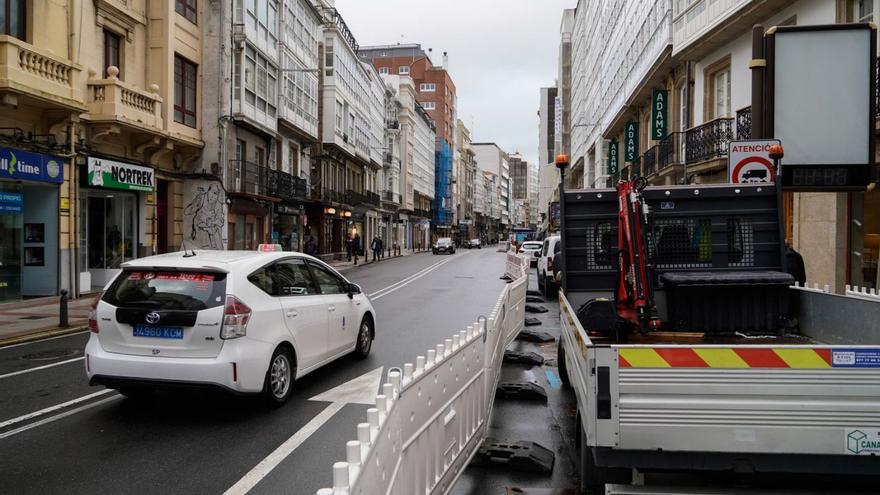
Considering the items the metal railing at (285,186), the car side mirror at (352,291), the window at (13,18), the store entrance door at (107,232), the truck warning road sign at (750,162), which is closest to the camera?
the truck warning road sign at (750,162)

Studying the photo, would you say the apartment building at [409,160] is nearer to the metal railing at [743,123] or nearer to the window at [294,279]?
the metal railing at [743,123]

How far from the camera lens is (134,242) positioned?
21641 millimetres

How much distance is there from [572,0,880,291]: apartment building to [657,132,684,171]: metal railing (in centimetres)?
5

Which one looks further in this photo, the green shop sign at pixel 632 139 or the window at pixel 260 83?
the green shop sign at pixel 632 139

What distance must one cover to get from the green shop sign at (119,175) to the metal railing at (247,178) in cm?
474

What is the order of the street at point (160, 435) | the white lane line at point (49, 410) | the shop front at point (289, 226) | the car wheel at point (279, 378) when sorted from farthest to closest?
the shop front at point (289, 226), the car wheel at point (279, 378), the white lane line at point (49, 410), the street at point (160, 435)

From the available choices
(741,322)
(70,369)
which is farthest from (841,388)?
(70,369)

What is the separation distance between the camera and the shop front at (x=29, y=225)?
1579 cm

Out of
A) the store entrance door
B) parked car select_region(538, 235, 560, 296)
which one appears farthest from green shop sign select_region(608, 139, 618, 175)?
the store entrance door

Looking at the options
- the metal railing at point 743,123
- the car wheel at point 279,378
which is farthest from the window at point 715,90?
the car wheel at point 279,378

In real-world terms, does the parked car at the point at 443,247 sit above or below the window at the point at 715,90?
below

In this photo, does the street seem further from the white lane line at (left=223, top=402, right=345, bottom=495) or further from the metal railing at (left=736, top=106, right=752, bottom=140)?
the metal railing at (left=736, top=106, right=752, bottom=140)

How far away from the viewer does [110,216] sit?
2088cm

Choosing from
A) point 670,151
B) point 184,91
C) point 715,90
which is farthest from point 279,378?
point 184,91
